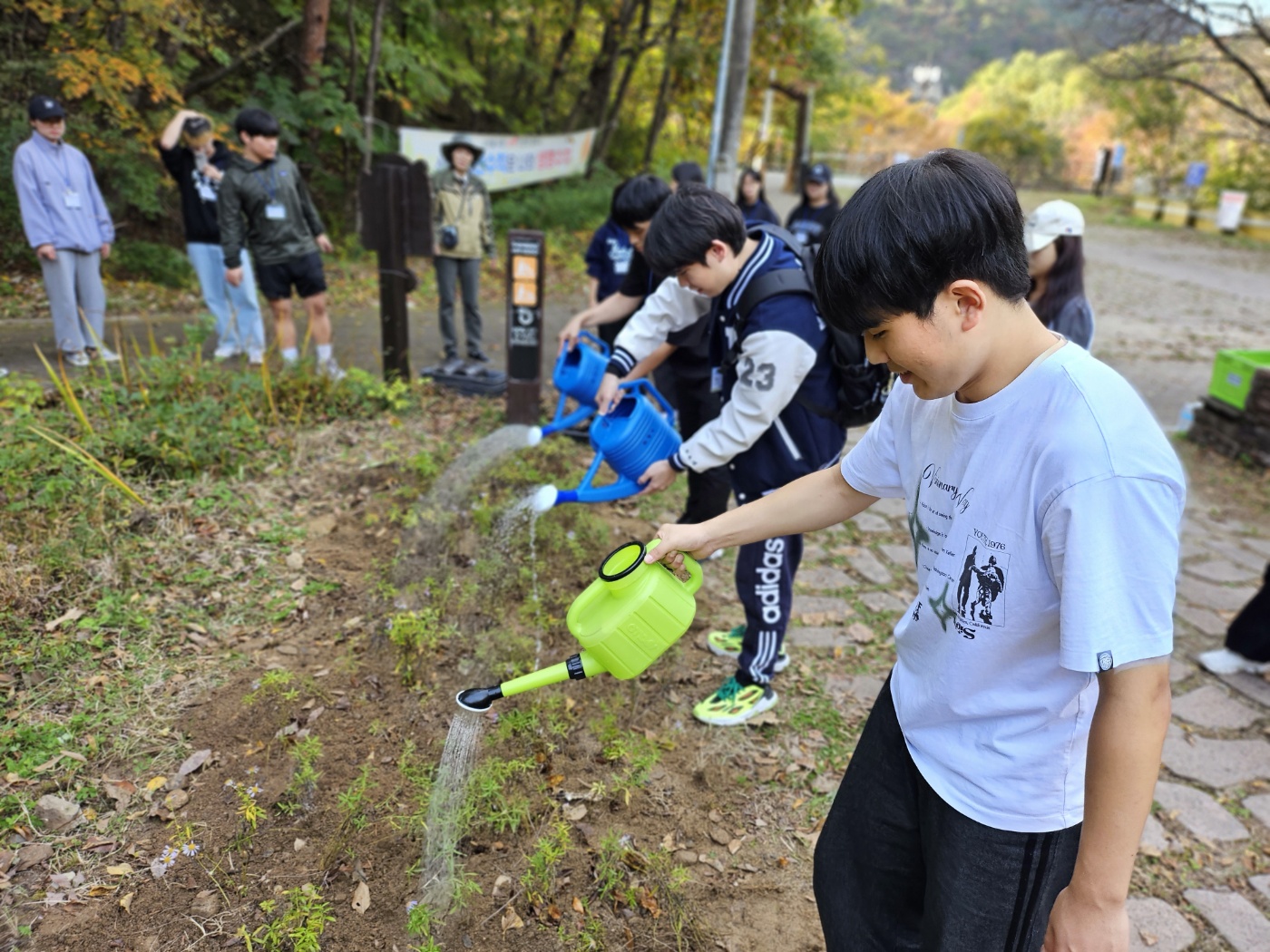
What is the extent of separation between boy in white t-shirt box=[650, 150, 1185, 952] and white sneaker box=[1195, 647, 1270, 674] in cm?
330

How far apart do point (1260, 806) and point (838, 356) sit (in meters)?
2.45

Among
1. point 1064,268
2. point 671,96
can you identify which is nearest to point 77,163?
point 1064,268

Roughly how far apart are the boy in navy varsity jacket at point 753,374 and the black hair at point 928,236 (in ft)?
4.43

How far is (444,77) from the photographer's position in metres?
11.8

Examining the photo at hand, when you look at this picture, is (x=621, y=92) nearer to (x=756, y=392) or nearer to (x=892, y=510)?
(x=892, y=510)

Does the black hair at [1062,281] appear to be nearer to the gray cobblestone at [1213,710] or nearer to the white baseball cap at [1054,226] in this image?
the white baseball cap at [1054,226]

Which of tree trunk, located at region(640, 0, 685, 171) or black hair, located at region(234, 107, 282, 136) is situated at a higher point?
tree trunk, located at region(640, 0, 685, 171)

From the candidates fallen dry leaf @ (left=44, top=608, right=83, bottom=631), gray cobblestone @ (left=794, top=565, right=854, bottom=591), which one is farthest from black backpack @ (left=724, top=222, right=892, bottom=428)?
fallen dry leaf @ (left=44, top=608, right=83, bottom=631)

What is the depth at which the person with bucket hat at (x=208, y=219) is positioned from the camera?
5918 mm

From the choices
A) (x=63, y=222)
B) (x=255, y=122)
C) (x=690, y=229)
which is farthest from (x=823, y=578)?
(x=63, y=222)

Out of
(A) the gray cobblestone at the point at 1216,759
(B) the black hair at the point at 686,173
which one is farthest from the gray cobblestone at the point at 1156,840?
(B) the black hair at the point at 686,173

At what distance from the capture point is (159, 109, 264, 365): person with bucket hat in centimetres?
592

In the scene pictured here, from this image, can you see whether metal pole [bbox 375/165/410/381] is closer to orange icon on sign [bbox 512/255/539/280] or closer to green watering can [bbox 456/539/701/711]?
orange icon on sign [bbox 512/255/539/280]

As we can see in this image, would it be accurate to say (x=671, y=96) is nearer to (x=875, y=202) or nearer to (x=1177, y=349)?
(x=1177, y=349)
